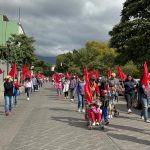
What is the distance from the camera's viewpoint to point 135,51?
4028cm

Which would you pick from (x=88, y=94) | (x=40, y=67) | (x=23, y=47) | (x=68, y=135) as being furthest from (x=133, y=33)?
(x=40, y=67)

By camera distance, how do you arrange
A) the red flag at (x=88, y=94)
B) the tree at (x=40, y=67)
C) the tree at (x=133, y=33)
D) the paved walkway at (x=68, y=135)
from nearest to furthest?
the paved walkway at (x=68, y=135)
the red flag at (x=88, y=94)
the tree at (x=133, y=33)
the tree at (x=40, y=67)

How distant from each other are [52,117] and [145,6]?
86.3 ft

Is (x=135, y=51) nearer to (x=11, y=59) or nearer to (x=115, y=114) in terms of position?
(x=11, y=59)

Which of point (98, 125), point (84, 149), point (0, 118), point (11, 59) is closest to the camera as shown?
point (84, 149)

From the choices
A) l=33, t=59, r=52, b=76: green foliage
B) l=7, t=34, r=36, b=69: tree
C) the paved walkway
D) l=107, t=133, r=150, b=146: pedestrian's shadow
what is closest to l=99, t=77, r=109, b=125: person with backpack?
the paved walkway

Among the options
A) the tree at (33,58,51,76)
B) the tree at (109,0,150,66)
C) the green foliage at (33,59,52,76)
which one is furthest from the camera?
the green foliage at (33,59,52,76)

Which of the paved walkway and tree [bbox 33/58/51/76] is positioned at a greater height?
tree [bbox 33/58/51/76]

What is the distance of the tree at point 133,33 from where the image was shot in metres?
39.3

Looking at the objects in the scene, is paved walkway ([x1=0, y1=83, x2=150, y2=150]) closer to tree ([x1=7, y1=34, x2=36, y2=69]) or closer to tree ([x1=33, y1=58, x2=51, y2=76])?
tree ([x1=7, y1=34, x2=36, y2=69])

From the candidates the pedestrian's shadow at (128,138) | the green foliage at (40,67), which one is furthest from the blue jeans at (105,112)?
the green foliage at (40,67)

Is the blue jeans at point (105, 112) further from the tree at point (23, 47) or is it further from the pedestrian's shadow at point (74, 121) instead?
the tree at point (23, 47)

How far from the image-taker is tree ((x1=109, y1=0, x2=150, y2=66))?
129 ft

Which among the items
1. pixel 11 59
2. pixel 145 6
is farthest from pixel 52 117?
pixel 11 59
